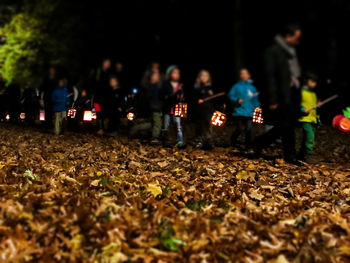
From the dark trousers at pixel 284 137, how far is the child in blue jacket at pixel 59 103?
576 centimetres

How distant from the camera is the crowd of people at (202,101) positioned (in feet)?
21.0

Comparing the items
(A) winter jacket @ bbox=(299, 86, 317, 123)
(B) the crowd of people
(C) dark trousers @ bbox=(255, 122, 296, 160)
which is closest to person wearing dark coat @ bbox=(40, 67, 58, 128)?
(B) the crowd of people

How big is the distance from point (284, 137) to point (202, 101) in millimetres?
2588

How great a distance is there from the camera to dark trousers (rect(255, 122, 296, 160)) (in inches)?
285

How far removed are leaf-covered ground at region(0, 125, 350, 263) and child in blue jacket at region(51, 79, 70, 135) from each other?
4028 mm

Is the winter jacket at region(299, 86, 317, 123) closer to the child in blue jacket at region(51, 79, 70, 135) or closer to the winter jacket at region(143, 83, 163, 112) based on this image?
the winter jacket at region(143, 83, 163, 112)

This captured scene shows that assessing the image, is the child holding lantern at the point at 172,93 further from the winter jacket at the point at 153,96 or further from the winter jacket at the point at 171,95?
the winter jacket at the point at 153,96

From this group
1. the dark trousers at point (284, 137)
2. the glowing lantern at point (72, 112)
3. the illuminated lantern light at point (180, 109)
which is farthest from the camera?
the glowing lantern at point (72, 112)

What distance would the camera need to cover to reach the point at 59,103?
11.6 meters

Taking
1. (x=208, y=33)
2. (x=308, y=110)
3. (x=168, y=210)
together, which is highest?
(x=208, y=33)

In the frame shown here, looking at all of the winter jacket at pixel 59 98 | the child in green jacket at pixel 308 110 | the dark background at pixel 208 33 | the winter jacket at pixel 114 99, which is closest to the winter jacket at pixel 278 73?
the child in green jacket at pixel 308 110

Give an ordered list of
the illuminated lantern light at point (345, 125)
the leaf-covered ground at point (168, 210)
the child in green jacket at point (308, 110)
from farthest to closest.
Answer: the illuminated lantern light at point (345, 125) < the child in green jacket at point (308, 110) < the leaf-covered ground at point (168, 210)

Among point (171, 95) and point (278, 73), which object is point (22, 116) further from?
point (278, 73)

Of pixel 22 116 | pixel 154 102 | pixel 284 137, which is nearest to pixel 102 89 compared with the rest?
pixel 154 102
